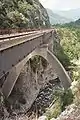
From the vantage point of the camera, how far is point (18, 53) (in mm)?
16906

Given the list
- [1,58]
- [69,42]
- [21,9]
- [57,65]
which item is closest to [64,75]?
[57,65]

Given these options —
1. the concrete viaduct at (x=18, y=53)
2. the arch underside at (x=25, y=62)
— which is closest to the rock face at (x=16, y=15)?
the arch underside at (x=25, y=62)

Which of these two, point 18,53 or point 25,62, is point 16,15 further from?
point 18,53

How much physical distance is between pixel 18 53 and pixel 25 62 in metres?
22.6

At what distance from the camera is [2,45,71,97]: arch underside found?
3517 cm

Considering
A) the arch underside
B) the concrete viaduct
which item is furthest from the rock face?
the concrete viaduct

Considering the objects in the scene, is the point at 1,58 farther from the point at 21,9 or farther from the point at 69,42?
the point at 69,42

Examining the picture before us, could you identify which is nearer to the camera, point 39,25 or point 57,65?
point 57,65

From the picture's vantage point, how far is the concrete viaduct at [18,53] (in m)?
13.9

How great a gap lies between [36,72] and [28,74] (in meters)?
5.85

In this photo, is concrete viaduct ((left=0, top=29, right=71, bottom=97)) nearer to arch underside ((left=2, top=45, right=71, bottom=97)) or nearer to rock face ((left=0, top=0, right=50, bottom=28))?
arch underside ((left=2, top=45, right=71, bottom=97))

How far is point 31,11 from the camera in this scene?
67.4m

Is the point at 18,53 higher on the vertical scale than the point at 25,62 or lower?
higher

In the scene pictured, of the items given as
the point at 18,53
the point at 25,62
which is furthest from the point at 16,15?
the point at 18,53
